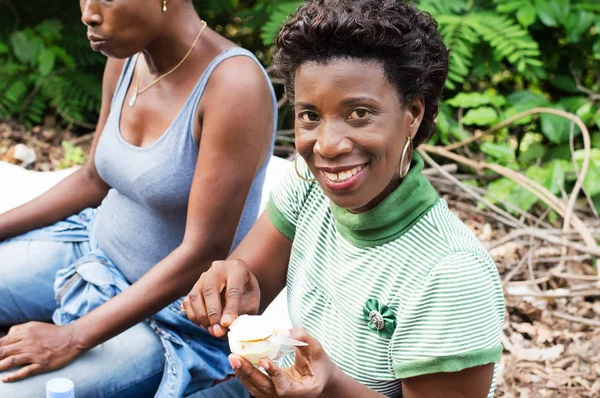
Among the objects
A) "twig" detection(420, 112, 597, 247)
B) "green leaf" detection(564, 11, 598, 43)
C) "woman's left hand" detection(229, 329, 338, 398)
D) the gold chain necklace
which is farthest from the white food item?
"green leaf" detection(564, 11, 598, 43)

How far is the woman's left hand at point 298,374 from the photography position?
1.24 metres

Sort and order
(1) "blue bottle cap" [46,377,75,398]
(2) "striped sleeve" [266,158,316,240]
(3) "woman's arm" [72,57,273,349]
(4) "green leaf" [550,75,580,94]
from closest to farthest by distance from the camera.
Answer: (1) "blue bottle cap" [46,377,75,398]
(2) "striped sleeve" [266,158,316,240]
(3) "woman's arm" [72,57,273,349]
(4) "green leaf" [550,75,580,94]

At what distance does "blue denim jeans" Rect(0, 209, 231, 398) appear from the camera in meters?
1.90

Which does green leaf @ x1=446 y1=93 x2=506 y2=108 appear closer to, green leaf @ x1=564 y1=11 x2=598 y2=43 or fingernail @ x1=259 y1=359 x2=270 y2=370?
green leaf @ x1=564 y1=11 x2=598 y2=43

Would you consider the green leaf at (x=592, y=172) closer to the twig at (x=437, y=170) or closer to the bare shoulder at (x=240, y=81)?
the twig at (x=437, y=170)

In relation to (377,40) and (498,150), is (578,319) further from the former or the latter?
(377,40)

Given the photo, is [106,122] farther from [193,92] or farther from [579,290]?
[579,290]

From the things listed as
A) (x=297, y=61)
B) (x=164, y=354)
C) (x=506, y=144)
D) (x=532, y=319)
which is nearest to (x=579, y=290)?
(x=532, y=319)

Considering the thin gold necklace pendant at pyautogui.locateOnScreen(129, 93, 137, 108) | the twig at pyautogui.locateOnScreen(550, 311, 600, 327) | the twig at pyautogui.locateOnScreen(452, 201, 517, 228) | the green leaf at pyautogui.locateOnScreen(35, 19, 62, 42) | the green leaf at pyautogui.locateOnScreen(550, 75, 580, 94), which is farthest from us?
the green leaf at pyautogui.locateOnScreen(35, 19, 62, 42)

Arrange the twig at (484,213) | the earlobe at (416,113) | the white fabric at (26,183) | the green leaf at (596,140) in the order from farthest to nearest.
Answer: the green leaf at (596,140) → the twig at (484,213) → the white fabric at (26,183) → the earlobe at (416,113)

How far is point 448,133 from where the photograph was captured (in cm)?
377

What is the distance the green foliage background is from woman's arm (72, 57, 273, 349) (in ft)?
4.80

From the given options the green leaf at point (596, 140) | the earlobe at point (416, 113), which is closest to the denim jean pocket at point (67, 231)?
the earlobe at point (416, 113)

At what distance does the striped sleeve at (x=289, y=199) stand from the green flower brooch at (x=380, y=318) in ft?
1.06
